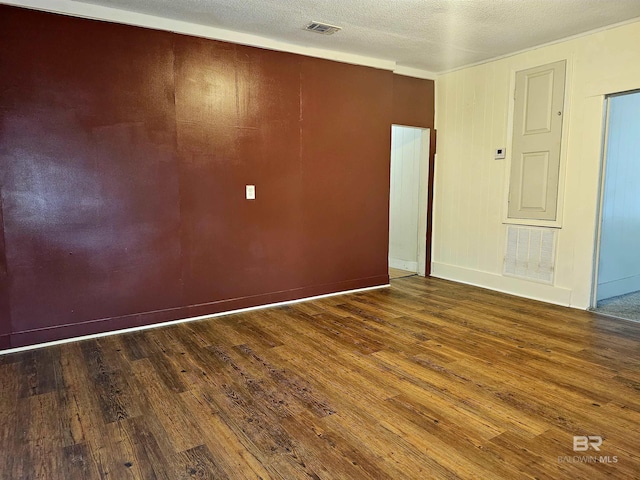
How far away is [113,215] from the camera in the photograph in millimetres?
3662

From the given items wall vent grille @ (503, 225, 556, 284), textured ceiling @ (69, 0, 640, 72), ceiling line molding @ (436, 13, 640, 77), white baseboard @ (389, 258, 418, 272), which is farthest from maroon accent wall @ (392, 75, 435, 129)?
white baseboard @ (389, 258, 418, 272)

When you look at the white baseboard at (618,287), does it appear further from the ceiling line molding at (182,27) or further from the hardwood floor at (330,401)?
the ceiling line molding at (182,27)

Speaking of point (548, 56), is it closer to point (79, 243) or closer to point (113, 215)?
point (113, 215)

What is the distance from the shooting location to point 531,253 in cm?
481

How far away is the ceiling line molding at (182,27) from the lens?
3301 millimetres

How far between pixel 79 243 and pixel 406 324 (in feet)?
9.95

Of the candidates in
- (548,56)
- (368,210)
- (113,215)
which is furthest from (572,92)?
(113,215)

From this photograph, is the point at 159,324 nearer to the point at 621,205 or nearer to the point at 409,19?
the point at 409,19

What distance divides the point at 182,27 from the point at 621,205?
17.0ft

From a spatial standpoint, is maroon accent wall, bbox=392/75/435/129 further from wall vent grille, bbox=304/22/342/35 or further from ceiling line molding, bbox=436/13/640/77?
wall vent grille, bbox=304/22/342/35

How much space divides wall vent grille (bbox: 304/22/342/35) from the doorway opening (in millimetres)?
2980

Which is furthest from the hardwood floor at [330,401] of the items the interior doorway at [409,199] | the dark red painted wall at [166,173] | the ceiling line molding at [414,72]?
the ceiling line molding at [414,72]

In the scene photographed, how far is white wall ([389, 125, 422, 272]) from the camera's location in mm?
6090

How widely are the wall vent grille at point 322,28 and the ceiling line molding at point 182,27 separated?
43 cm
